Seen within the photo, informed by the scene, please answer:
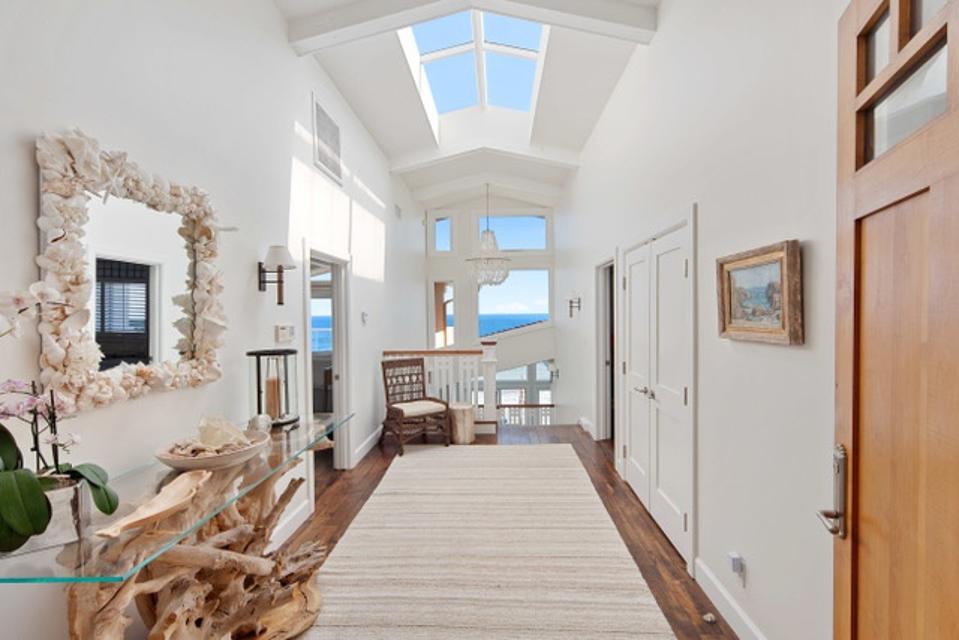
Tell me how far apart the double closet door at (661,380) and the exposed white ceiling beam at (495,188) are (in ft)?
12.9

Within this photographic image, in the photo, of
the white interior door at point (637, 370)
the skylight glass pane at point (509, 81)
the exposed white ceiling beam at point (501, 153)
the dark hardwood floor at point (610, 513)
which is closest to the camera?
the dark hardwood floor at point (610, 513)

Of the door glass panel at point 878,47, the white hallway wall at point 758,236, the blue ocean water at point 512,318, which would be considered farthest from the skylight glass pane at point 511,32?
the blue ocean water at point 512,318

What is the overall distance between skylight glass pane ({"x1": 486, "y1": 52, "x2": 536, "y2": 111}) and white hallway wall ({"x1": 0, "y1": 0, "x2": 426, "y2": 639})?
1.87 metres

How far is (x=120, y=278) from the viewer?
1711 mm

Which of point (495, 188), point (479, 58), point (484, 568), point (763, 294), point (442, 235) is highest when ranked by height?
point (479, 58)

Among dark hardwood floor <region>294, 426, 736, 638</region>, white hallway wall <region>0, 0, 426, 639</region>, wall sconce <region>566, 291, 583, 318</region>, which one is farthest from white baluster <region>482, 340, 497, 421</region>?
white hallway wall <region>0, 0, 426, 639</region>

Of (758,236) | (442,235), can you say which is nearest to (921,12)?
(758,236)

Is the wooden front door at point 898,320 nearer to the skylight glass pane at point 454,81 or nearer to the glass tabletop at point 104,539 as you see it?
the glass tabletop at point 104,539

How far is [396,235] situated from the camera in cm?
630

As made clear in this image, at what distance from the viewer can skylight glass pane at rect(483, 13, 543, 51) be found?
4.14 meters

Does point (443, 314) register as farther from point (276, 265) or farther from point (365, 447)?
point (276, 265)

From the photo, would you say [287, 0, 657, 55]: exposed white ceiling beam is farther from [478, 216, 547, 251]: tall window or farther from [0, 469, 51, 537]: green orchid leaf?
[478, 216, 547, 251]: tall window

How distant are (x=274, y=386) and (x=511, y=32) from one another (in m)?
4.08

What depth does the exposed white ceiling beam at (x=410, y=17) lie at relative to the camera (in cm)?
304
